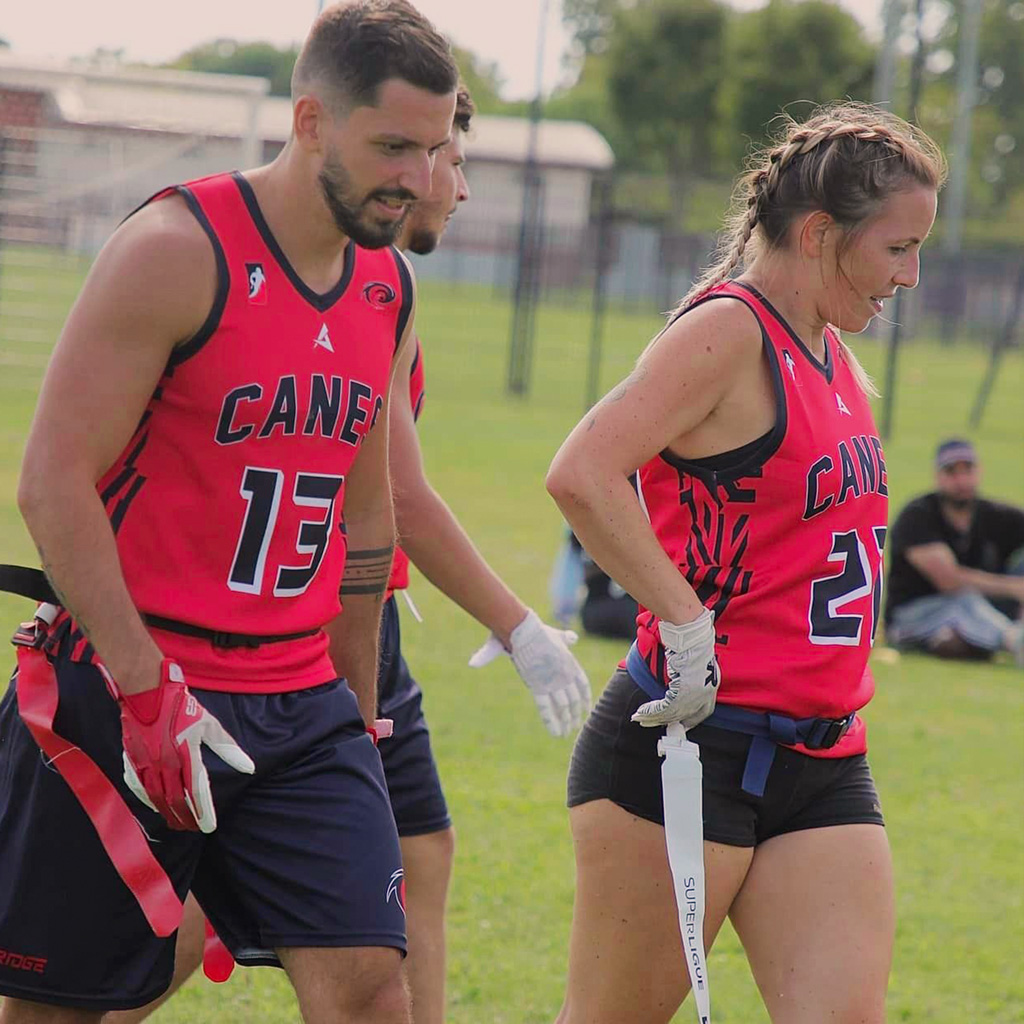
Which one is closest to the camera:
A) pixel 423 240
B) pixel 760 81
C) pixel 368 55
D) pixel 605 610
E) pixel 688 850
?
pixel 368 55

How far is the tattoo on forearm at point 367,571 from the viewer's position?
3561 mm

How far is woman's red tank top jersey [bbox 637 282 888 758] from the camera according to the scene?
130 inches

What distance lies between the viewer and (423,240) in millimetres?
4285

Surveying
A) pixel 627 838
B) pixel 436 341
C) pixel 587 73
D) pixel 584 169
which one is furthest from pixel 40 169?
pixel 587 73

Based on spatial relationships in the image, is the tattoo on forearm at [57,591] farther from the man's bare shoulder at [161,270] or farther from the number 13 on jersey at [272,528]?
the man's bare shoulder at [161,270]

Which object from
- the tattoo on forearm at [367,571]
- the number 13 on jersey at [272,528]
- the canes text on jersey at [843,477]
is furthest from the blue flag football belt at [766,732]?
the number 13 on jersey at [272,528]

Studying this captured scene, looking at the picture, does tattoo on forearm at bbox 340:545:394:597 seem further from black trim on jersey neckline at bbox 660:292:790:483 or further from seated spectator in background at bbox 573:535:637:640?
seated spectator in background at bbox 573:535:637:640

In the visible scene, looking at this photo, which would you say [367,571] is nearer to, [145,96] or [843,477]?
[843,477]

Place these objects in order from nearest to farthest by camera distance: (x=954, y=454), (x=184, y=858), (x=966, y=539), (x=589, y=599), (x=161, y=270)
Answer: (x=161, y=270) < (x=184, y=858) < (x=589, y=599) < (x=954, y=454) < (x=966, y=539)

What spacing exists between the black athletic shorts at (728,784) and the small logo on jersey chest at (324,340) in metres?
0.94

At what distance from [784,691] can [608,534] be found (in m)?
0.47

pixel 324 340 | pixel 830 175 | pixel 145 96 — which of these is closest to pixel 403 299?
pixel 324 340

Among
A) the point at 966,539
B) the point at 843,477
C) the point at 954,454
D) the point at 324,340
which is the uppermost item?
the point at 324,340

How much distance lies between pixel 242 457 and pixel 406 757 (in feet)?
4.44
